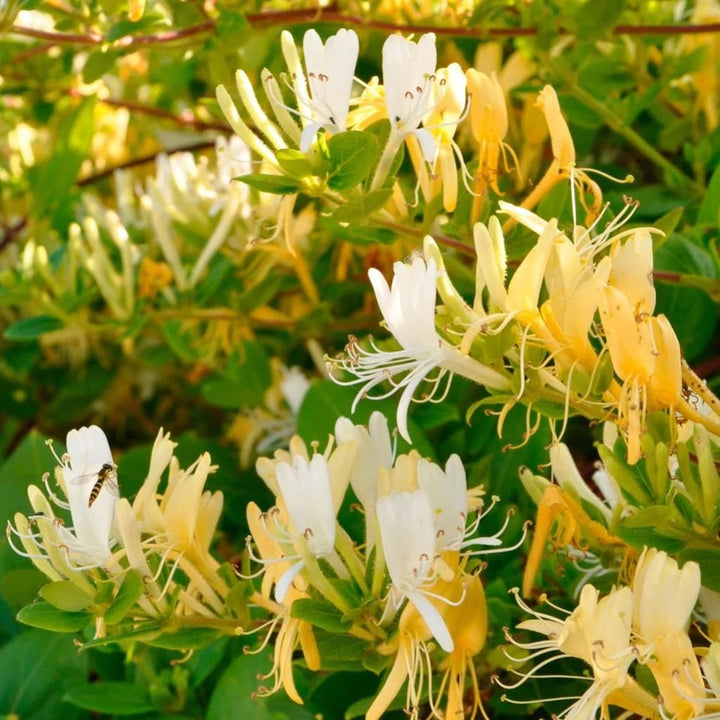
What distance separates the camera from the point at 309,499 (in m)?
0.57

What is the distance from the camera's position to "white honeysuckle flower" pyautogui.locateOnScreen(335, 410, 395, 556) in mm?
608

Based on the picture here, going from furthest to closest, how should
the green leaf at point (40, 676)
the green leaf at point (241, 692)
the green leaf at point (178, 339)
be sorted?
1. the green leaf at point (178, 339)
2. the green leaf at point (40, 676)
3. the green leaf at point (241, 692)

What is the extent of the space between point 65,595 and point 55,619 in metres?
0.02

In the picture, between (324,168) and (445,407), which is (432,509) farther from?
(445,407)

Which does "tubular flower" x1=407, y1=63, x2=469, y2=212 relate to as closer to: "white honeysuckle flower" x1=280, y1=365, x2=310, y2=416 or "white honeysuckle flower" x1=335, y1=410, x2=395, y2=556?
"white honeysuckle flower" x1=335, y1=410, x2=395, y2=556

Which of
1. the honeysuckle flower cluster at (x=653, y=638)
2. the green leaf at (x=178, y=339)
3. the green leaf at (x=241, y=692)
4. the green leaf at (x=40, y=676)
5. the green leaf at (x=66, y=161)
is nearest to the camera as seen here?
the honeysuckle flower cluster at (x=653, y=638)

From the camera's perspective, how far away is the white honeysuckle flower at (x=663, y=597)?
1.61 feet

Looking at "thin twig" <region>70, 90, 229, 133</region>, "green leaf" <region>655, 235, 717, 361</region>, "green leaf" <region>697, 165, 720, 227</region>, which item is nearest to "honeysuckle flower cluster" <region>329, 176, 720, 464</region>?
"green leaf" <region>697, 165, 720, 227</region>

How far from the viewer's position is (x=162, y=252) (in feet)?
3.70

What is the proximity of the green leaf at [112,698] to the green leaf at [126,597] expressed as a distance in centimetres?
20

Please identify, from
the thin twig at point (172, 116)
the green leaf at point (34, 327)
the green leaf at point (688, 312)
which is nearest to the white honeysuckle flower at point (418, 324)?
the green leaf at point (688, 312)

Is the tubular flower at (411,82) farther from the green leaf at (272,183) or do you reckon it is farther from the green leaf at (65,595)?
the green leaf at (65,595)

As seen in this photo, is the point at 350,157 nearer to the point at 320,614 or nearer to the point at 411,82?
the point at 411,82

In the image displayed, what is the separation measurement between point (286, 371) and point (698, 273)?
1.57 feet
